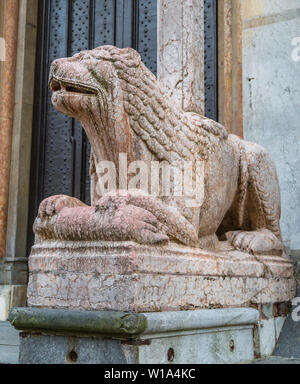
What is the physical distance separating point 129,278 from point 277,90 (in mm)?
2708

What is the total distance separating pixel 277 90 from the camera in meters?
4.52

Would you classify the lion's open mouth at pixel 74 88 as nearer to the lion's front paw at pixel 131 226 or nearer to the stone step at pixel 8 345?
the lion's front paw at pixel 131 226

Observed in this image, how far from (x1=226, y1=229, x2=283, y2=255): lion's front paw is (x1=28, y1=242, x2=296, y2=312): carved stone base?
0.33m

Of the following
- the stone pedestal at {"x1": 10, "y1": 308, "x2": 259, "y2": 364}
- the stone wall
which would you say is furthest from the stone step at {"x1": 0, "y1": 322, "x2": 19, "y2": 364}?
the stone wall

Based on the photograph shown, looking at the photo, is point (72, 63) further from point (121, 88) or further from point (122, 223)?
point (122, 223)

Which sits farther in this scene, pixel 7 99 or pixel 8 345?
pixel 7 99

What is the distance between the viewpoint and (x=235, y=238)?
11.5 ft

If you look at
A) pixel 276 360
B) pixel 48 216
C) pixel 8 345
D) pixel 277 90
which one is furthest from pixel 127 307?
pixel 277 90

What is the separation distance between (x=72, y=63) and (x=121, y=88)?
0.94 feet

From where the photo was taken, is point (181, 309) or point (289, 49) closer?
point (181, 309)

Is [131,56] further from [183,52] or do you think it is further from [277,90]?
[277,90]

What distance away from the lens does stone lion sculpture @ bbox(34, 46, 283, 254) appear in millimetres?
2604
